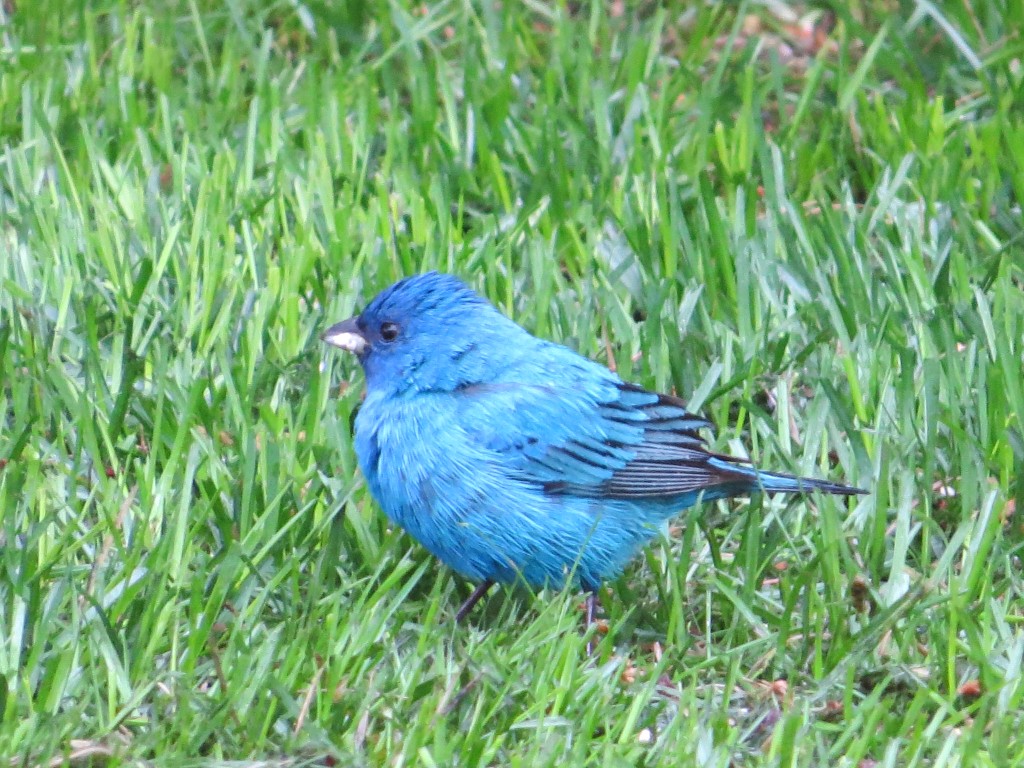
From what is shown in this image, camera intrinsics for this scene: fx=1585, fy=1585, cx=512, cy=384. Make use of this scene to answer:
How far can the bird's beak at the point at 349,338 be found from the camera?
355 cm

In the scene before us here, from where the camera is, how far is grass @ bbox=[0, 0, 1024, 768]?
2.89 meters

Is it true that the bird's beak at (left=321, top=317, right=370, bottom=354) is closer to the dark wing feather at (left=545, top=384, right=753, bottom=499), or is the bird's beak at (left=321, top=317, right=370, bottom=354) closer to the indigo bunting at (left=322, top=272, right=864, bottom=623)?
the indigo bunting at (left=322, top=272, right=864, bottom=623)

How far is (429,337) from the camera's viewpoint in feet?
11.3

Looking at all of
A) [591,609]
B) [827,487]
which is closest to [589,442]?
[591,609]

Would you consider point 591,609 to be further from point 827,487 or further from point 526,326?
point 526,326

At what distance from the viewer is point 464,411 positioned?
130 inches

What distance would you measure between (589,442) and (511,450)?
19 cm

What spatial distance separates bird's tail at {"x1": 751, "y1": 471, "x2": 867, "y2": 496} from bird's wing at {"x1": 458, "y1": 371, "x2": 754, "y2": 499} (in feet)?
0.15

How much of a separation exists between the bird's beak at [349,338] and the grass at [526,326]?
9.1 inches

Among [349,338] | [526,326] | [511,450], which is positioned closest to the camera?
[511,450]

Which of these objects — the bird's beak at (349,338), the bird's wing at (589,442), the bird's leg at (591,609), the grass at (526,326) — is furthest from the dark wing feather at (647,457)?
the bird's beak at (349,338)

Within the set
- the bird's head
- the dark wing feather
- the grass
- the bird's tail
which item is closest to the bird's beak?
the bird's head

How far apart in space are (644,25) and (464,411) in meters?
2.95

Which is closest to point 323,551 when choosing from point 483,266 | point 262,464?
point 262,464
